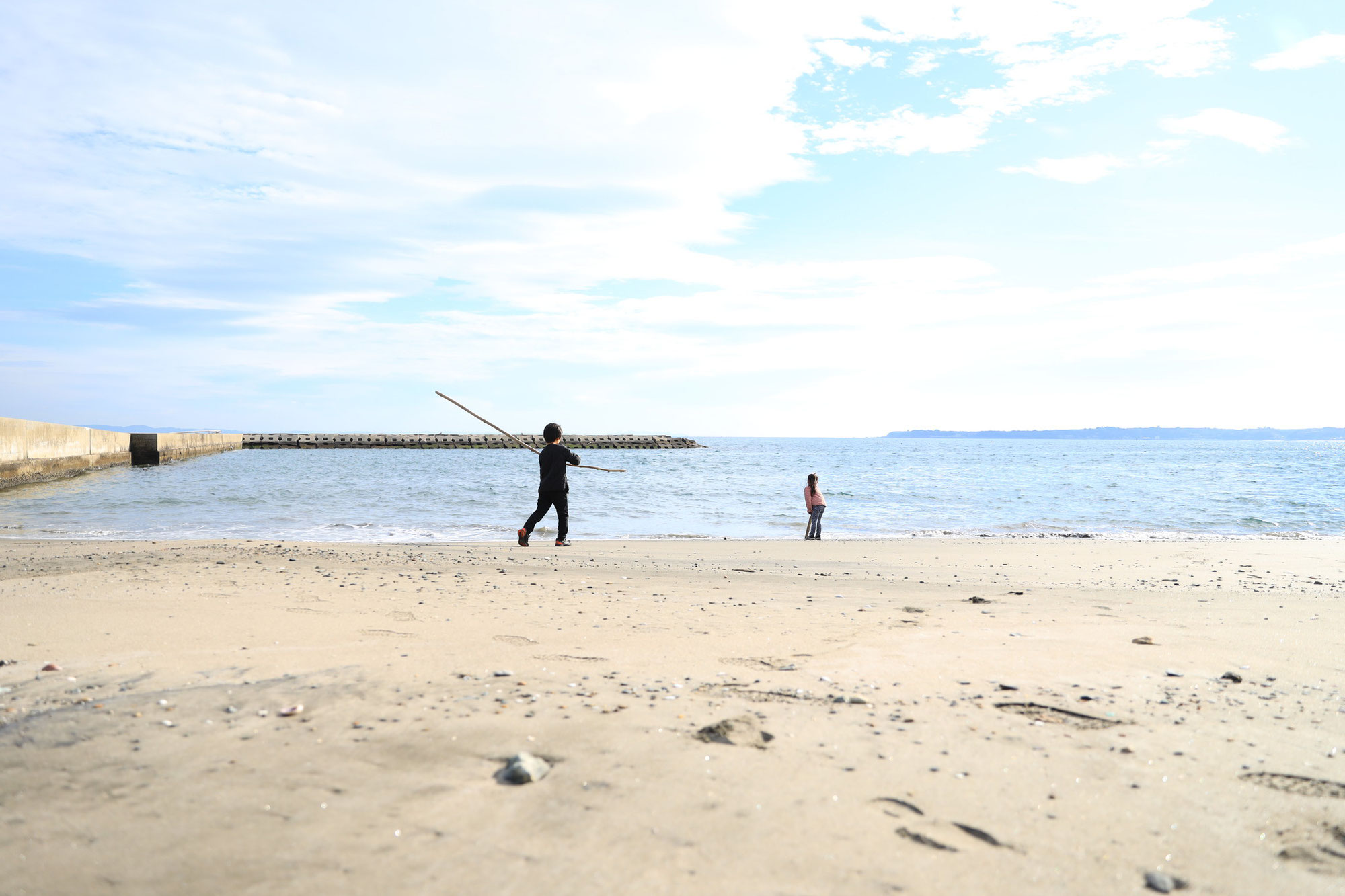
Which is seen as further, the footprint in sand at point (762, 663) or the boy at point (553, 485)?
the boy at point (553, 485)

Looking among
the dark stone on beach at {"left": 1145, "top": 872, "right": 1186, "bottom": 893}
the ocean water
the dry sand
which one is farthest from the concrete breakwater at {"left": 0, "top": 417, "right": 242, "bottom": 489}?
the dark stone on beach at {"left": 1145, "top": 872, "right": 1186, "bottom": 893}

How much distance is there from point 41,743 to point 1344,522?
26.9m

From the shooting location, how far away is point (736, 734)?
3.66 metres

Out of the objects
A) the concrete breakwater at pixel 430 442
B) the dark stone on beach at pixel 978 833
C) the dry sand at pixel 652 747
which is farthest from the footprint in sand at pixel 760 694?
the concrete breakwater at pixel 430 442

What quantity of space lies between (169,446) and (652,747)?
56976mm

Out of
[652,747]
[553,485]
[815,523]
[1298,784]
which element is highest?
[553,485]

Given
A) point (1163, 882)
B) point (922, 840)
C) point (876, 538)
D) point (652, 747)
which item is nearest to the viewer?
point (1163, 882)

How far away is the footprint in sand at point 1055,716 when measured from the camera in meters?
3.97

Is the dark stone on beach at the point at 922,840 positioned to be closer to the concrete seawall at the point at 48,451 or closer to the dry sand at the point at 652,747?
the dry sand at the point at 652,747

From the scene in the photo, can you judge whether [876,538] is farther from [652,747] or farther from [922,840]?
[922,840]

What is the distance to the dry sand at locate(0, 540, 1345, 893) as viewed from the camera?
260 cm

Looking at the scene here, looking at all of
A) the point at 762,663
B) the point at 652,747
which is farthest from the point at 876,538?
the point at 652,747

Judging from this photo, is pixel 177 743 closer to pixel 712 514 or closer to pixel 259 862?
pixel 259 862

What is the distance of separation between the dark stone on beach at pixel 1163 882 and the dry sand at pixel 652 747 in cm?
6
